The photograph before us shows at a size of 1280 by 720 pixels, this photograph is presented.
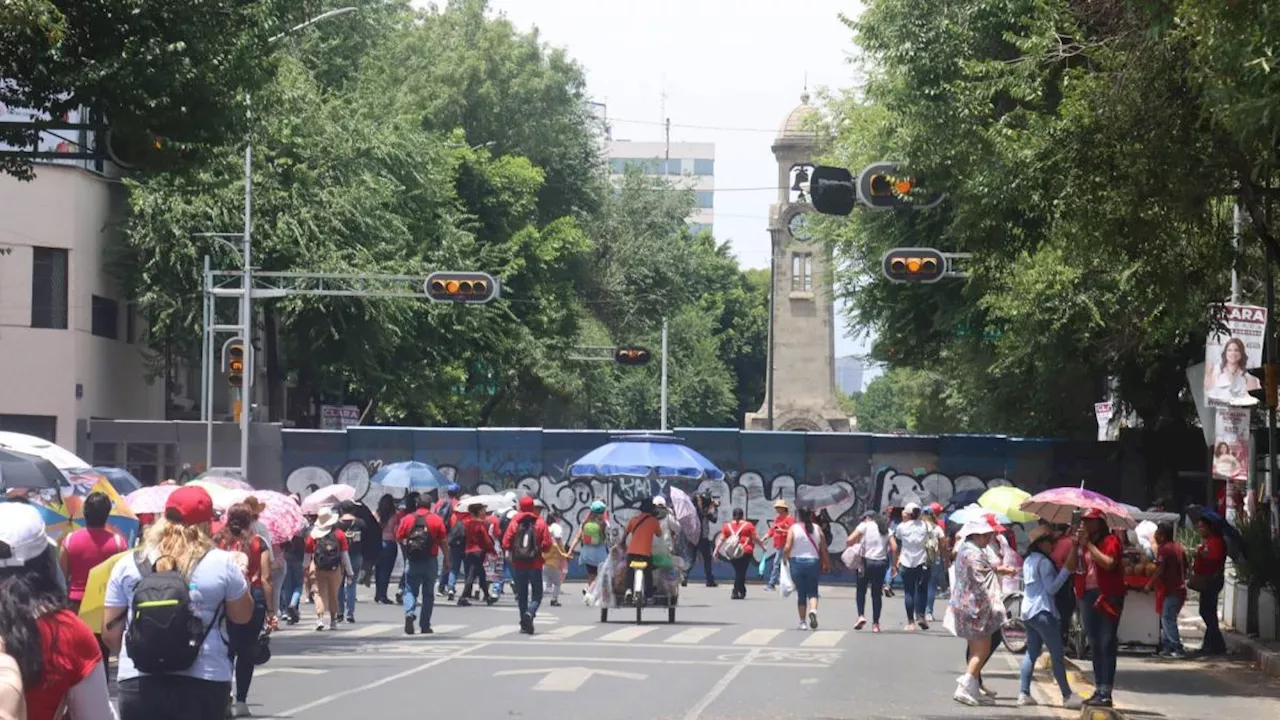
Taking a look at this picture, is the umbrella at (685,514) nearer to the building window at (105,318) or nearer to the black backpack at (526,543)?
the black backpack at (526,543)

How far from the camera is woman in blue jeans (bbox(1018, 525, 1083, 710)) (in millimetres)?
16375

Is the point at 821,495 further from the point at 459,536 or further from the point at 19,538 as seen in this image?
the point at 19,538

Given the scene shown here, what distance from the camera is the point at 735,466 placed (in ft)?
139

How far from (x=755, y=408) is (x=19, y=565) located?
115639mm

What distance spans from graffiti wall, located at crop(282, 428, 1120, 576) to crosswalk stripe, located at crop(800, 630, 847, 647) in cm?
1560

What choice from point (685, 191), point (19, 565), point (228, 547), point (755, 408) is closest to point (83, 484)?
point (228, 547)

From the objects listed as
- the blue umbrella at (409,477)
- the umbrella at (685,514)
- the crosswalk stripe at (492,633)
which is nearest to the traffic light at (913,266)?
the crosswalk stripe at (492,633)

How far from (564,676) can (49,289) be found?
28371mm

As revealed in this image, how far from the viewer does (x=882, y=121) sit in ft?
111

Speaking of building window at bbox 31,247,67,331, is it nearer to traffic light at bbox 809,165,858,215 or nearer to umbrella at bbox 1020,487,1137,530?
traffic light at bbox 809,165,858,215

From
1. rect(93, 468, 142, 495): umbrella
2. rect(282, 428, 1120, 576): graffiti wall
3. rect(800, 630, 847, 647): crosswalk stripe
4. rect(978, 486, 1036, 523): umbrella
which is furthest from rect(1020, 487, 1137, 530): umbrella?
rect(282, 428, 1120, 576): graffiti wall

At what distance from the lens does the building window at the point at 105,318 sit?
44.7 meters

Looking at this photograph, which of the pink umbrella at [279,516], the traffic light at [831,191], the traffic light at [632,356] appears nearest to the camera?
the pink umbrella at [279,516]

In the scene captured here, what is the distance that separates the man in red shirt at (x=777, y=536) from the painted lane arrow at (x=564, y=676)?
10.8 metres
